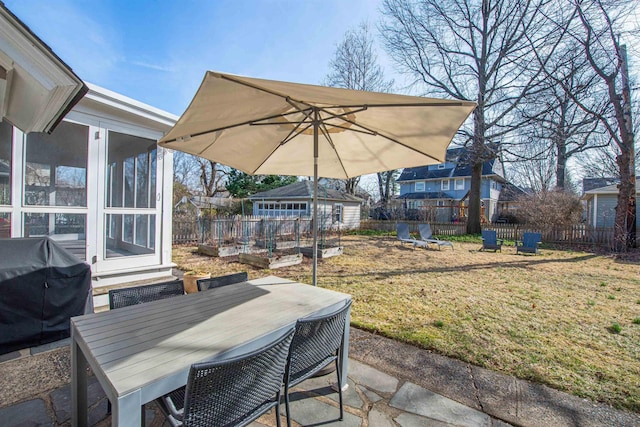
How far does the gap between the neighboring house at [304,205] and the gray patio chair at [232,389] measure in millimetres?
18250

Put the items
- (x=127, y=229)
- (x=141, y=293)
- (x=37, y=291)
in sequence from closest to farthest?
(x=141, y=293) < (x=37, y=291) < (x=127, y=229)

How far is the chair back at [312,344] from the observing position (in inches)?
69.9

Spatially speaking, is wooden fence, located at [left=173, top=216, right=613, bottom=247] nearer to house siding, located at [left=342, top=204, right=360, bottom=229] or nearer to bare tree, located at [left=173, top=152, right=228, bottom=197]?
house siding, located at [left=342, top=204, right=360, bottom=229]

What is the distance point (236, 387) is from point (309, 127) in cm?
289

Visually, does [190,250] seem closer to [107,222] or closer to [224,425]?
[107,222]

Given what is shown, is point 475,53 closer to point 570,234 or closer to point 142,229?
point 570,234

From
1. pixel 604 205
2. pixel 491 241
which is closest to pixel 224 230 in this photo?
pixel 491 241

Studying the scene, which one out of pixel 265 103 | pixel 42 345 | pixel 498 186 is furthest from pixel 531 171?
pixel 42 345

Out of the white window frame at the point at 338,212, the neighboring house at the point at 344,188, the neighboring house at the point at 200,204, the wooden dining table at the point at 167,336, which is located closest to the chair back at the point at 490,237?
the wooden dining table at the point at 167,336

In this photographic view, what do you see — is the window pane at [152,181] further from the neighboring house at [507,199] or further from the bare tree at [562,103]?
the neighboring house at [507,199]

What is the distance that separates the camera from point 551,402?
7.55 ft

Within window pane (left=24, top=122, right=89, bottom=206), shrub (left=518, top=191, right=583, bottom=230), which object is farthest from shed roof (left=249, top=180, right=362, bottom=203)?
window pane (left=24, top=122, right=89, bottom=206)

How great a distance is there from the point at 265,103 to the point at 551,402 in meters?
3.44

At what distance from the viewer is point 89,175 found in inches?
169
